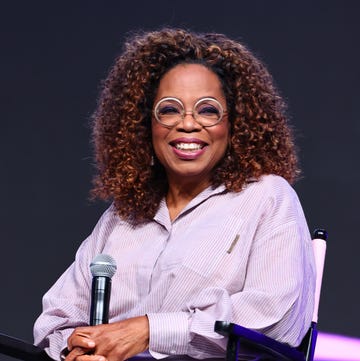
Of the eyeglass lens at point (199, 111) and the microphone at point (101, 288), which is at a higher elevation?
the eyeglass lens at point (199, 111)

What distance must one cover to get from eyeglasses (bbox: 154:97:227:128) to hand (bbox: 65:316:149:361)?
1.70 ft

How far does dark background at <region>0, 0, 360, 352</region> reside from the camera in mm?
3414

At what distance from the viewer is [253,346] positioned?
7.04 feet

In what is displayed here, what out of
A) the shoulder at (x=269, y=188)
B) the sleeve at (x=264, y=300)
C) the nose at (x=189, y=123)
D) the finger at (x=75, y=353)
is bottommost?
the finger at (x=75, y=353)

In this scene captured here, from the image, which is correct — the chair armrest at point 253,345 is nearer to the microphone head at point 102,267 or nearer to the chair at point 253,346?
the chair at point 253,346

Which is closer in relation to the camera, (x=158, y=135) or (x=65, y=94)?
(x=158, y=135)

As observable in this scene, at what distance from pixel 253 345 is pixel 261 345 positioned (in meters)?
0.03

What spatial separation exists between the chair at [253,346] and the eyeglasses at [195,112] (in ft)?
1.27

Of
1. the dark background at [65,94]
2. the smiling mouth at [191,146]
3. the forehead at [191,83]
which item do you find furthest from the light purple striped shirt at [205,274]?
the dark background at [65,94]

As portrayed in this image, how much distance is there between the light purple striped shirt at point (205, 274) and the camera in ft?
7.18

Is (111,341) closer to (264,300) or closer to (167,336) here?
(167,336)

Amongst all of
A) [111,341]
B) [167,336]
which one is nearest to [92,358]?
[111,341]

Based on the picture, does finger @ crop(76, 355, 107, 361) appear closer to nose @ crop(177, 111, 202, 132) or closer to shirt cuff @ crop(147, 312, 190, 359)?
shirt cuff @ crop(147, 312, 190, 359)

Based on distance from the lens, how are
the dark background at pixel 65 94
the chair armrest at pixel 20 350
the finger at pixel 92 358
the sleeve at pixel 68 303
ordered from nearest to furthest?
the finger at pixel 92 358 → the chair armrest at pixel 20 350 → the sleeve at pixel 68 303 → the dark background at pixel 65 94
